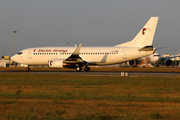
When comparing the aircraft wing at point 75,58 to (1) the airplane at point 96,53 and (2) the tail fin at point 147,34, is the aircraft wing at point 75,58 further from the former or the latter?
(2) the tail fin at point 147,34

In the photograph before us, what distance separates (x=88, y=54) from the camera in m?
40.4

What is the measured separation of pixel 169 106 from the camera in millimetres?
11500

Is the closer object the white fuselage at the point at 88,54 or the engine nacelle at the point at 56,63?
the engine nacelle at the point at 56,63

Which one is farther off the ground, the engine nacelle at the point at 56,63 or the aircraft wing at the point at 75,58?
the aircraft wing at the point at 75,58

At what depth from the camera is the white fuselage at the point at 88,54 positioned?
3906cm

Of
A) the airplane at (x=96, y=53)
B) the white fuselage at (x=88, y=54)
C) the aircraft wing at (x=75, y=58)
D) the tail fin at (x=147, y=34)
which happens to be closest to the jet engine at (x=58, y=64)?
the airplane at (x=96, y=53)

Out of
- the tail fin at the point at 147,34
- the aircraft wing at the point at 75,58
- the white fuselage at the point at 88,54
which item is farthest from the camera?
the white fuselage at the point at 88,54

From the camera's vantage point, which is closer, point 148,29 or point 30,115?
point 30,115

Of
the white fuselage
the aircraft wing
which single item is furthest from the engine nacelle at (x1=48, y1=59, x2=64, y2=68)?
the white fuselage

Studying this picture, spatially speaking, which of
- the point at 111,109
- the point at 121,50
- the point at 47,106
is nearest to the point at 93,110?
the point at 111,109

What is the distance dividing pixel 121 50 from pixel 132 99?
26.2 meters

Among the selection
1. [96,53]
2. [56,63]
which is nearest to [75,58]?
[56,63]

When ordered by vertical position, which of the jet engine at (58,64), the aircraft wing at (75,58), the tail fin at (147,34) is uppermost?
the tail fin at (147,34)

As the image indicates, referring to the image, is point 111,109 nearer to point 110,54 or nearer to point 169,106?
point 169,106
